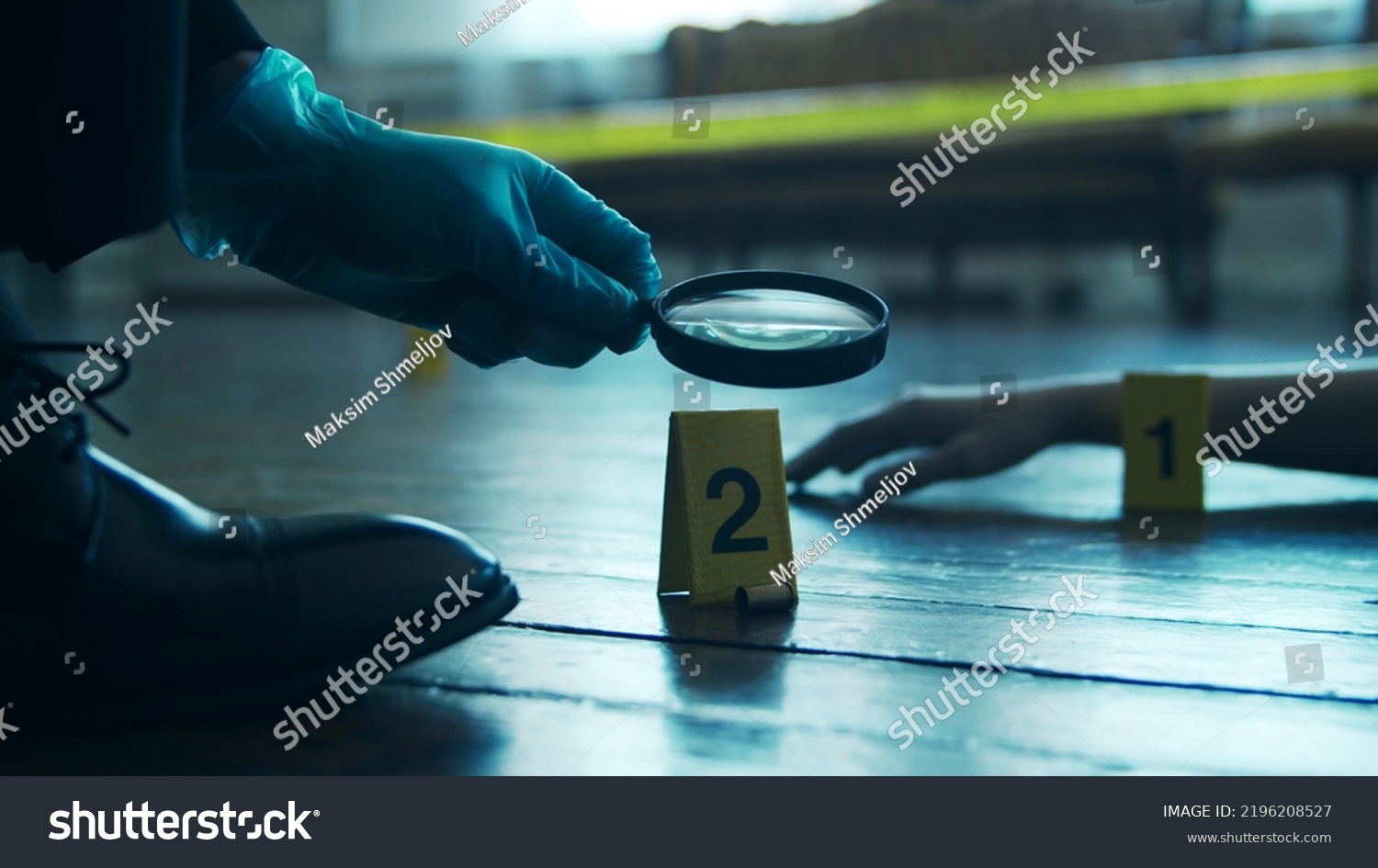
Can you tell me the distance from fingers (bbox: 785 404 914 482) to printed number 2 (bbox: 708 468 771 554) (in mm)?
419

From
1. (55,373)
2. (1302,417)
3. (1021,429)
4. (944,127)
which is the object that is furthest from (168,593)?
(944,127)

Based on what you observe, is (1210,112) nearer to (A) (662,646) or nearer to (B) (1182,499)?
(B) (1182,499)

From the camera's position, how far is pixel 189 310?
19.9 ft

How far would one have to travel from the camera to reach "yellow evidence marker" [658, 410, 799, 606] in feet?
2.57

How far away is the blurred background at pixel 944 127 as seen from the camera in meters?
4.13

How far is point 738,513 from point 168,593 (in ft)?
1.18

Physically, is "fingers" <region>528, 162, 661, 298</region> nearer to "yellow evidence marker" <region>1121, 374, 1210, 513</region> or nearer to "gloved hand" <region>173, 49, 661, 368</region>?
"gloved hand" <region>173, 49, 661, 368</region>

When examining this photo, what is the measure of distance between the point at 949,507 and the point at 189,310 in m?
5.67

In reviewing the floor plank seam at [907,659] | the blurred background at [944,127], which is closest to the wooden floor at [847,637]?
the floor plank seam at [907,659]

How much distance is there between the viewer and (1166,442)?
44.2 inches

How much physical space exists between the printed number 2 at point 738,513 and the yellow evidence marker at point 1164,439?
1.62 ft

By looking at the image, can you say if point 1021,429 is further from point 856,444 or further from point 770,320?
point 770,320

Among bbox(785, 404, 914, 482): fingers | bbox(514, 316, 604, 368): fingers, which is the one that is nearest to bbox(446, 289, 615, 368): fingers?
bbox(514, 316, 604, 368): fingers

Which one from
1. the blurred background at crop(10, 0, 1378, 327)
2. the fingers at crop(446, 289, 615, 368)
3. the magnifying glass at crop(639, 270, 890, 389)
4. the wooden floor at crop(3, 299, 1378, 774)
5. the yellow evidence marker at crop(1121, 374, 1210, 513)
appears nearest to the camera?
the wooden floor at crop(3, 299, 1378, 774)
